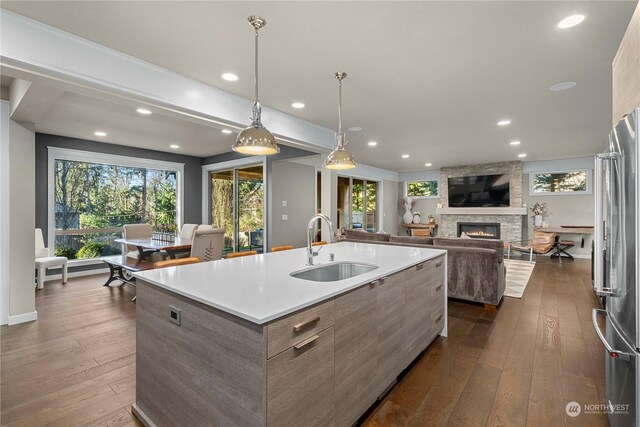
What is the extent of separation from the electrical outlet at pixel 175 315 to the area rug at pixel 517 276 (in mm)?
4514

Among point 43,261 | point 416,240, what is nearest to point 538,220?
point 416,240

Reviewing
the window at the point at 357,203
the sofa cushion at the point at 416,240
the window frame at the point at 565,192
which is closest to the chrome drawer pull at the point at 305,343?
the sofa cushion at the point at 416,240

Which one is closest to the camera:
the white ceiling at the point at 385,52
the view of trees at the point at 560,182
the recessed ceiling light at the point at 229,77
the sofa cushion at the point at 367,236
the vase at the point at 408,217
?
the white ceiling at the point at 385,52

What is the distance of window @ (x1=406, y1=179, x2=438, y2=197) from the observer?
10.1 meters

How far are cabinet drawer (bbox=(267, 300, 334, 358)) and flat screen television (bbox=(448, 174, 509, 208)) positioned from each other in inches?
337

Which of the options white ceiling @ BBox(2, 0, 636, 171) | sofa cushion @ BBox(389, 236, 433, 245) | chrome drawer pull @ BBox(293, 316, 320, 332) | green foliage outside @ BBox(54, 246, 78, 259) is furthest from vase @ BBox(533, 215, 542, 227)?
A: green foliage outside @ BBox(54, 246, 78, 259)

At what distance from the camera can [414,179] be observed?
10.6 metres

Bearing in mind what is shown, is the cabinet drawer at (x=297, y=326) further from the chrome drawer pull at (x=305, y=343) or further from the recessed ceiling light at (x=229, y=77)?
the recessed ceiling light at (x=229, y=77)

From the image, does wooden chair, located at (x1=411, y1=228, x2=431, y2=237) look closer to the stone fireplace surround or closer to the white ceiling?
the stone fireplace surround

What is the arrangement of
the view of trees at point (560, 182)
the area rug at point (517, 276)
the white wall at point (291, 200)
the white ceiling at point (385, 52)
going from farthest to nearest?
1. the view of trees at point (560, 182)
2. the white wall at point (291, 200)
3. the area rug at point (517, 276)
4. the white ceiling at point (385, 52)

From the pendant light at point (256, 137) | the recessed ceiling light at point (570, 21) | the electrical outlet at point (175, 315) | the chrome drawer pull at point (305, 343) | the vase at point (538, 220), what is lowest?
the chrome drawer pull at point (305, 343)

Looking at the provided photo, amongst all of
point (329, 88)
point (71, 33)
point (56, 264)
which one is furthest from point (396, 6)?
point (56, 264)

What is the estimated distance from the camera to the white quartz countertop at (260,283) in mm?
1227

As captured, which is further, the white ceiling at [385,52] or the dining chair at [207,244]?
the dining chair at [207,244]
